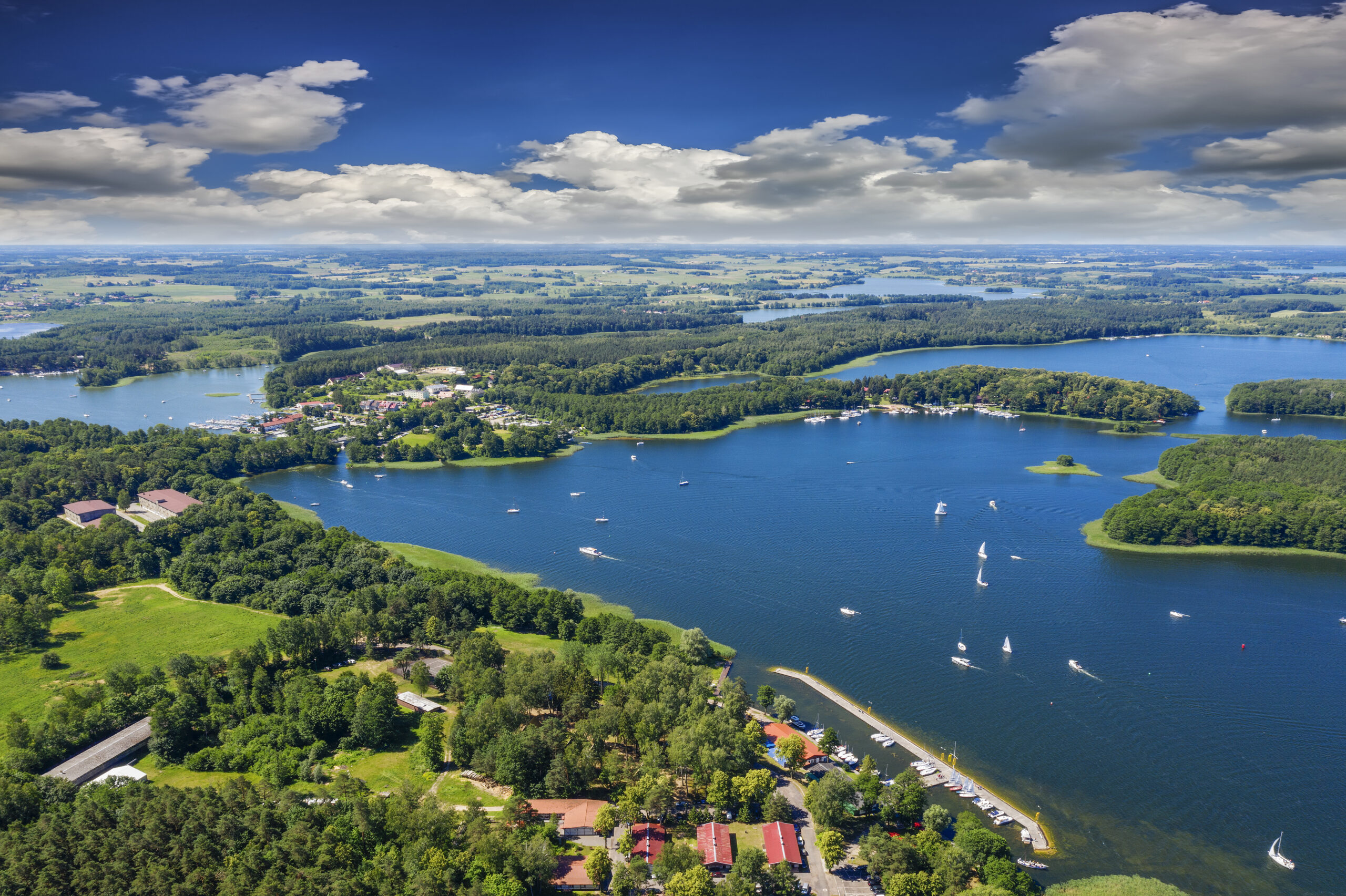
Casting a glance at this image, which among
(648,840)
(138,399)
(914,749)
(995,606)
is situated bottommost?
(648,840)

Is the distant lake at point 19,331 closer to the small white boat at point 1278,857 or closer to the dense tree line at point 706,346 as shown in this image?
the dense tree line at point 706,346

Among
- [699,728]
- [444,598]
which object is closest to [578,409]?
[444,598]

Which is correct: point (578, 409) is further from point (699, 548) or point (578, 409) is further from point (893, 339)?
point (893, 339)

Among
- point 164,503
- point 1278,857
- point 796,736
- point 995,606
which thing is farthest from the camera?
point 164,503

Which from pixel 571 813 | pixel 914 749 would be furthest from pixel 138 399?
pixel 914 749

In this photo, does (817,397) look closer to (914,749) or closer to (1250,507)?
(1250,507)

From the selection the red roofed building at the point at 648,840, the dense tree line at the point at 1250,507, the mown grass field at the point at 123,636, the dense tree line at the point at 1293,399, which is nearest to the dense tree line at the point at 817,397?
the dense tree line at the point at 1293,399
